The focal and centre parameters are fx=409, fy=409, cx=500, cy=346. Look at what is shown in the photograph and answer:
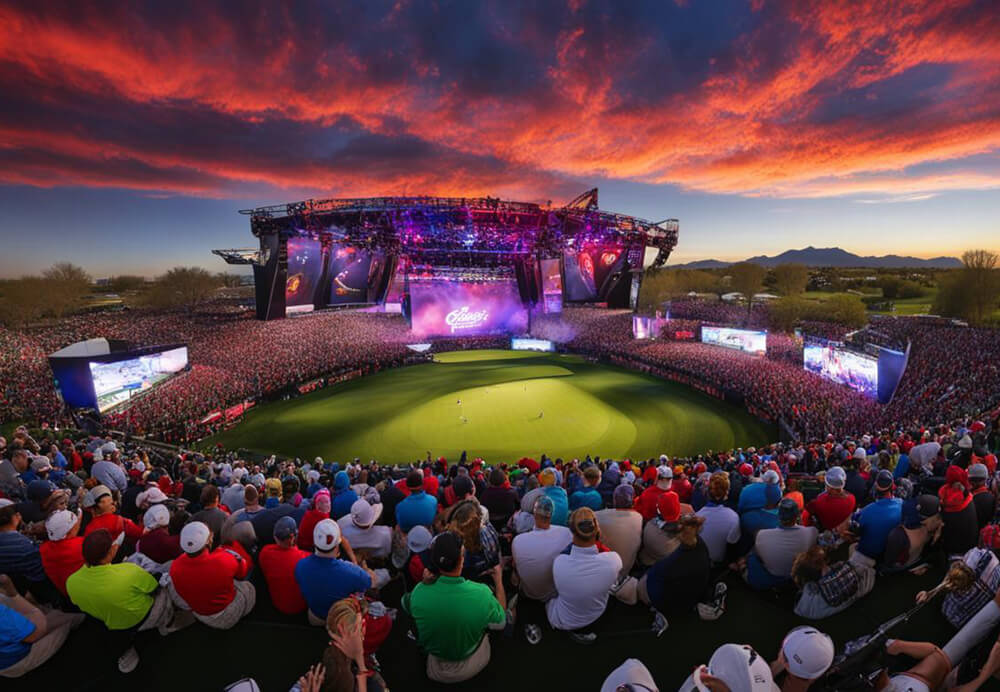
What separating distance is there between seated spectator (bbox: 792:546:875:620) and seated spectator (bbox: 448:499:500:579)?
9.15 ft

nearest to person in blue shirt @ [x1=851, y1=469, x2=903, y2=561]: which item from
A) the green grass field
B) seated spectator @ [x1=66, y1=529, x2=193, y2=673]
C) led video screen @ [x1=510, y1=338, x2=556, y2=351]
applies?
seated spectator @ [x1=66, y1=529, x2=193, y2=673]

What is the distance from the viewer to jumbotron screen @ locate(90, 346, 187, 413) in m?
20.5

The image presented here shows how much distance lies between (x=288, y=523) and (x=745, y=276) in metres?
72.0

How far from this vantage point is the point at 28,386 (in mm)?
21984

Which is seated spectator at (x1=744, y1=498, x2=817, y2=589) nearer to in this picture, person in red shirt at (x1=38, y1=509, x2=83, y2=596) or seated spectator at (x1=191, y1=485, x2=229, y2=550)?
seated spectator at (x1=191, y1=485, x2=229, y2=550)

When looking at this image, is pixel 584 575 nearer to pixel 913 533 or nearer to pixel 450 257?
pixel 913 533

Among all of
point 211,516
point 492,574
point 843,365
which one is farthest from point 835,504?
point 843,365

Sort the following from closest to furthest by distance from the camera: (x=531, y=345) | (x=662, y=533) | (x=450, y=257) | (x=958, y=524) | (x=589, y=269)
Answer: (x=958, y=524) → (x=662, y=533) → (x=589, y=269) → (x=450, y=257) → (x=531, y=345)

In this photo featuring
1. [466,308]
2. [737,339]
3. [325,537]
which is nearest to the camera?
[325,537]

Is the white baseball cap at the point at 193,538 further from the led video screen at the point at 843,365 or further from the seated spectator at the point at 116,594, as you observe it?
the led video screen at the point at 843,365

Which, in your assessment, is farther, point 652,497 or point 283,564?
point 652,497

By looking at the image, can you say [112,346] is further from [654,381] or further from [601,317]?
[601,317]

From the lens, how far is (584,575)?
142 inches

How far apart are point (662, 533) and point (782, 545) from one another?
1158mm
